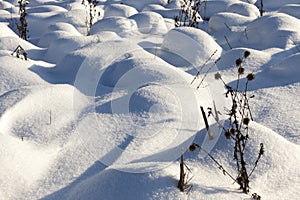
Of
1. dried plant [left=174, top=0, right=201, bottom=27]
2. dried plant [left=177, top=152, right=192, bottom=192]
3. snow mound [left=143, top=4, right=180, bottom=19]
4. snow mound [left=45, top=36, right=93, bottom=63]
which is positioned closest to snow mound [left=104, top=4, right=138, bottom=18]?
snow mound [left=143, top=4, right=180, bottom=19]

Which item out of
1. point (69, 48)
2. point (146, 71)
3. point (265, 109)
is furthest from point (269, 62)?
point (69, 48)

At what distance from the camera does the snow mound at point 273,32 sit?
10.9ft

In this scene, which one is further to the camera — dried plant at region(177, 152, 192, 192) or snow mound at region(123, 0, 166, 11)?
snow mound at region(123, 0, 166, 11)

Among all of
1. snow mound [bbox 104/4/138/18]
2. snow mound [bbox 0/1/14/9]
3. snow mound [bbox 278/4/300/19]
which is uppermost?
snow mound [bbox 278/4/300/19]

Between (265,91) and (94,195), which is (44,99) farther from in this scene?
(265,91)

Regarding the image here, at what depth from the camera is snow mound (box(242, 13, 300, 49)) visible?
3314 millimetres

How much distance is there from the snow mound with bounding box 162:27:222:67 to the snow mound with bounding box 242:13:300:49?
1.63ft

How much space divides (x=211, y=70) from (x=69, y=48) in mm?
1273

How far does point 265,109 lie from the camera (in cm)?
225

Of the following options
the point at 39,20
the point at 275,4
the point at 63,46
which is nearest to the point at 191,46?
the point at 63,46

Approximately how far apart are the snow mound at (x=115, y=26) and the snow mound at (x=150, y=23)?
101 mm

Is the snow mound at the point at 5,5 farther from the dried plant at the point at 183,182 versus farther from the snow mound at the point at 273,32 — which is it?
the dried plant at the point at 183,182

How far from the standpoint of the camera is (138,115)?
2.08 meters

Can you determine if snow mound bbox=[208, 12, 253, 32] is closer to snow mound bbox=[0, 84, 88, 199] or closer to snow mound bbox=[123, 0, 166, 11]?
snow mound bbox=[123, 0, 166, 11]
